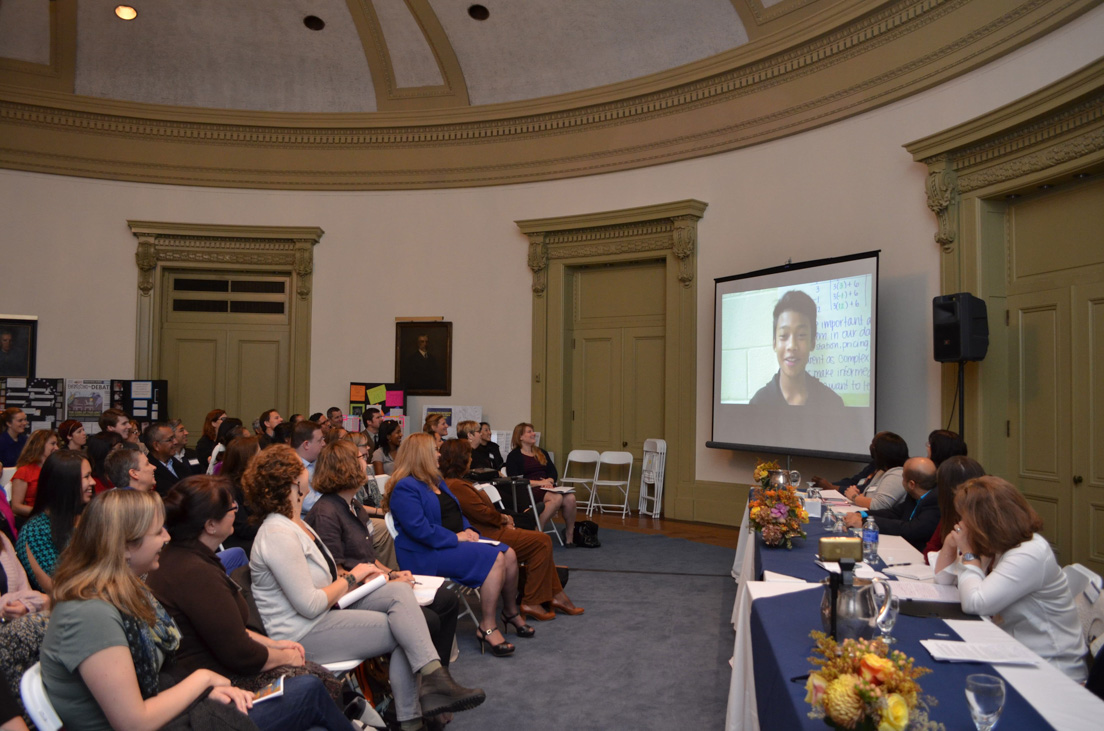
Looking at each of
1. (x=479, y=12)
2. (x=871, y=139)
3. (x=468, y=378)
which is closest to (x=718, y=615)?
(x=871, y=139)

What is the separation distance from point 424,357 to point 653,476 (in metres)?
3.51

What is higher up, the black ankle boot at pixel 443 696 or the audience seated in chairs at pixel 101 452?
the audience seated in chairs at pixel 101 452

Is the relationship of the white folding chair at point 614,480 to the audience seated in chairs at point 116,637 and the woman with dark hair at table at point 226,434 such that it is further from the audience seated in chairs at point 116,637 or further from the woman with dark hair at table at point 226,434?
the audience seated in chairs at point 116,637

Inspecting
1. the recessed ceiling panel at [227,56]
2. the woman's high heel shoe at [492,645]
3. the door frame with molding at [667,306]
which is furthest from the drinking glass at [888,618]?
the recessed ceiling panel at [227,56]

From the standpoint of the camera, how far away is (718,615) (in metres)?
5.15

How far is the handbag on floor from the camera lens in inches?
293

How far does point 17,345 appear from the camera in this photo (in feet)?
32.8

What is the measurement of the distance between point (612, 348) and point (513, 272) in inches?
65.1

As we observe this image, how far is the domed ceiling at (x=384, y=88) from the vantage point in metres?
8.91

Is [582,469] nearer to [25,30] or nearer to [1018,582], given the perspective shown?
[1018,582]

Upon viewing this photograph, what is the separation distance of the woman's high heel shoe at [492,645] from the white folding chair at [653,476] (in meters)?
4.90

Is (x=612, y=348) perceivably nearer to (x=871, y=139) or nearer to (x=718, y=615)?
(x=871, y=139)

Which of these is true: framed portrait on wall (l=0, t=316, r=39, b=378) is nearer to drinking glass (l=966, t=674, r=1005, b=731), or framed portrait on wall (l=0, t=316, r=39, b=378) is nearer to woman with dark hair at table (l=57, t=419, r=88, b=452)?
woman with dark hair at table (l=57, t=419, r=88, b=452)

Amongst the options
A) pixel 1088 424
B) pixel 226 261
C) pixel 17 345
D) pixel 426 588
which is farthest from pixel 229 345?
pixel 1088 424
